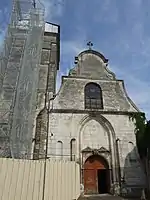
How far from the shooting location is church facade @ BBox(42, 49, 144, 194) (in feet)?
40.0

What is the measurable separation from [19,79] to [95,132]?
5778mm

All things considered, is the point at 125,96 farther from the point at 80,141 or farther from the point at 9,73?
the point at 9,73

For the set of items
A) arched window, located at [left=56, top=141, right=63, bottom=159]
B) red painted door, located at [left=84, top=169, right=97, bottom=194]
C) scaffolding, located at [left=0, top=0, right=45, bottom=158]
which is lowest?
red painted door, located at [left=84, top=169, right=97, bottom=194]

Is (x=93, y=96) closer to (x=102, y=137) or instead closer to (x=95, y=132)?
(x=95, y=132)

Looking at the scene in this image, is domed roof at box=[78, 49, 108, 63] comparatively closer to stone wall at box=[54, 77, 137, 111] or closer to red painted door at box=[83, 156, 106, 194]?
stone wall at box=[54, 77, 137, 111]

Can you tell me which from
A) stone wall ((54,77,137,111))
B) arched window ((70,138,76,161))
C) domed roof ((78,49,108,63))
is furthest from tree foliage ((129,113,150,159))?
domed roof ((78,49,108,63))

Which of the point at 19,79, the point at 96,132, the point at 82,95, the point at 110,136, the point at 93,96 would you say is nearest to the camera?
the point at 19,79

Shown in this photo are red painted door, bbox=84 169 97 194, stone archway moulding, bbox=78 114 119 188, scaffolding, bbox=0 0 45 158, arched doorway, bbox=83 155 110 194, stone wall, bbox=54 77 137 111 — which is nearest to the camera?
scaffolding, bbox=0 0 45 158

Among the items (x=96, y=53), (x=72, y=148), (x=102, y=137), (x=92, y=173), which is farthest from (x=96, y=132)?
(x=96, y=53)

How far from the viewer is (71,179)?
287 inches

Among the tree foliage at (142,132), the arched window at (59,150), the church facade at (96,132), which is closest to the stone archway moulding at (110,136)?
the church facade at (96,132)

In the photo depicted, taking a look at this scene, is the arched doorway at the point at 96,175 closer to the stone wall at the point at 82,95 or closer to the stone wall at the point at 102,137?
the stone wall at the point at 102,137

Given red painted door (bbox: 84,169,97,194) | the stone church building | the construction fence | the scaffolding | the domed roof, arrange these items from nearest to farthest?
the construction fence < the scaffolding < red painted door (bbox: 84,169,97,194) < the stone church building < the domed roof

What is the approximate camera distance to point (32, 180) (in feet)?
19.8
